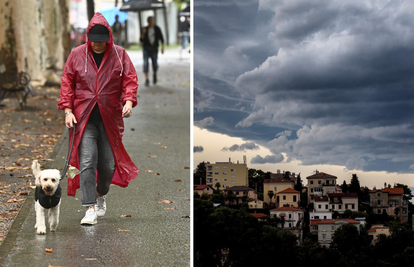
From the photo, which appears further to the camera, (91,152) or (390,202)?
(91,152)

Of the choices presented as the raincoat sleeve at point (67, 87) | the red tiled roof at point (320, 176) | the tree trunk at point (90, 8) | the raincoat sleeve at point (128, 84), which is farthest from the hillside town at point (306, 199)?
the tree trunk at point (90, 8)

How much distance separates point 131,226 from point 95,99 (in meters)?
1.26

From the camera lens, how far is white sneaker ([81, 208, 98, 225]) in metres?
5.86

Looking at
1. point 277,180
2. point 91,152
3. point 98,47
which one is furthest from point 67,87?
point 277,180

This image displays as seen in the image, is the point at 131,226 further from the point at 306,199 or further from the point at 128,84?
the point at 306,199

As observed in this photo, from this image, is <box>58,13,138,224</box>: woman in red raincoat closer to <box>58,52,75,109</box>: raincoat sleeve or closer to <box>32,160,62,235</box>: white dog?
<box>58,52,75,109</box>: raincoat sleeve

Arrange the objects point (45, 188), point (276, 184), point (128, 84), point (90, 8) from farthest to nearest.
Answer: point (90, 8) → point (128, 84) → point (45, 188) → point (276, 184)

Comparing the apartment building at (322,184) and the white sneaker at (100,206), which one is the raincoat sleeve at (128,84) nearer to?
the white sneaker at (100,206)

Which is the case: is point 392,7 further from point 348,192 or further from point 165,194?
point 165,194

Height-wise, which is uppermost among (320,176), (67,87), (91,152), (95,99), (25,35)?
(25,35)

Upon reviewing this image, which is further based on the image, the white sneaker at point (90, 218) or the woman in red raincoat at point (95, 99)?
the white sneaker at point (90, 218)

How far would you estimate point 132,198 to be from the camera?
23.0ft

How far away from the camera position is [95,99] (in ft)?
18.5

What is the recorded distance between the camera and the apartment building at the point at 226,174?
5188 mm
